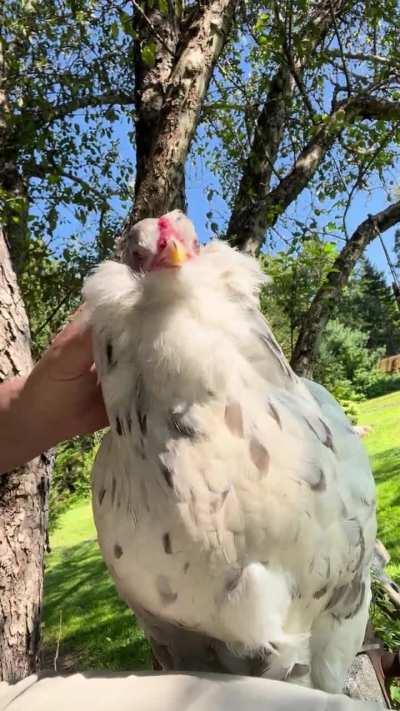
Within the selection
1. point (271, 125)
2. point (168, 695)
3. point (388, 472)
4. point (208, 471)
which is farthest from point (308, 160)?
point (388, 472)

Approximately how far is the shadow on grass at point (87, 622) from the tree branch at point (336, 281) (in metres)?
2.15

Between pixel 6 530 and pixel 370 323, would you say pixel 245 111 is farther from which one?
pixel 370 323

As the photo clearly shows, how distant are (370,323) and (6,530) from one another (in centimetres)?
2906

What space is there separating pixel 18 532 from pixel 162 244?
1.12 metres

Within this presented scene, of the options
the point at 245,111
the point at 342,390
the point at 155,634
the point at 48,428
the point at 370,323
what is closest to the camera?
the point at 155,634

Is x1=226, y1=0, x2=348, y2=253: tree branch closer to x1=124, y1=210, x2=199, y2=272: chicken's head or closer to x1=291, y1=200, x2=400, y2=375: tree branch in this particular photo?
x1=291, y1=200, x2=400, y2=375: tree branch

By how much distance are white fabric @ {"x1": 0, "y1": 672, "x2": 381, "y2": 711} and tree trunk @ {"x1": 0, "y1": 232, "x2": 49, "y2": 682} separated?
70 cm

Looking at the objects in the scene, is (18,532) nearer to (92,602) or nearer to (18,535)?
(18,535)

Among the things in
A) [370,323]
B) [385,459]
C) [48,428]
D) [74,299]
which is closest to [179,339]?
[48,428]

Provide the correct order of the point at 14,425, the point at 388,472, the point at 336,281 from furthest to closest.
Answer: the point at 388,472, the point at 336,281, the point at 14,425

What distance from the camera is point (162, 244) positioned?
1039mm

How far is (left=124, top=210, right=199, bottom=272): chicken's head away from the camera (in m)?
1.03

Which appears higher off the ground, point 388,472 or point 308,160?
point 308,160

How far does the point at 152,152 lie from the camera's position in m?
2.17
